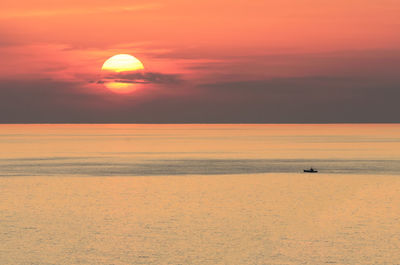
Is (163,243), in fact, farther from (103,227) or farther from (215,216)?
(215,216)

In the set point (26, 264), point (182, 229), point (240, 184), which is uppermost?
point (240, 184)

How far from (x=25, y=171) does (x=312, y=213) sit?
45.4 metres

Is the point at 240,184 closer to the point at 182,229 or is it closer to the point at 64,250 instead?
the point at 182,229

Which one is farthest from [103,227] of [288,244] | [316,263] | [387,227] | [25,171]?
[25,171]

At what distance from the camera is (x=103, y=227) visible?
3800 cm

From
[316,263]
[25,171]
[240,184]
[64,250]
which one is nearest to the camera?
[316,263]

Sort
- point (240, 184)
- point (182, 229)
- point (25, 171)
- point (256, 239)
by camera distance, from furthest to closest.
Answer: point (25, 171)
point (240, 184)
point (182, 229)
point (256, 239)

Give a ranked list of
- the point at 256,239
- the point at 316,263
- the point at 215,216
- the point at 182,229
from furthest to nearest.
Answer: the point at 215,216 → the point at 182,229 → the point at 256,239 → the point at 316,263

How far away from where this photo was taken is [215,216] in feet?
139

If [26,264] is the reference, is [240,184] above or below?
above

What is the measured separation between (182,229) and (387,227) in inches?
491

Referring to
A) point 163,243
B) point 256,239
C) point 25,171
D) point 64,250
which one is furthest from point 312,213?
point 25,171

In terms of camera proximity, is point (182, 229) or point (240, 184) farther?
point (240, 184)

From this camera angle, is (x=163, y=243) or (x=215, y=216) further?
(x=215, y=216)
